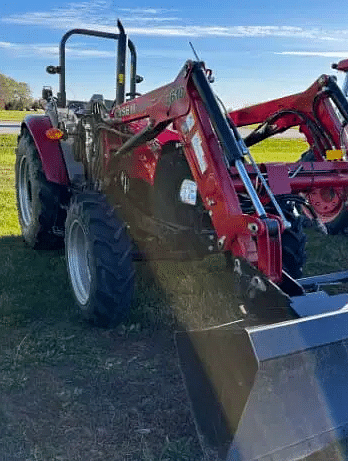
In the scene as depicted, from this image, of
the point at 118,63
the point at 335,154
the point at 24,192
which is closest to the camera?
the point at 335,154

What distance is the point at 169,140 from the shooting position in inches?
180

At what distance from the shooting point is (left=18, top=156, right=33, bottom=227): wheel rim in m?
6.76

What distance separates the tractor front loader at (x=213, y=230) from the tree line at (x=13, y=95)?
4705 centimetres

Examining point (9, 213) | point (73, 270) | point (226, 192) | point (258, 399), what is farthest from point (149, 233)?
point (9, 213)

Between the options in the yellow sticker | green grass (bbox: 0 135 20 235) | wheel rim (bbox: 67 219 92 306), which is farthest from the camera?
green grass (bbox: 0 135 20 235)

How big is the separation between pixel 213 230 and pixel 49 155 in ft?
6.31

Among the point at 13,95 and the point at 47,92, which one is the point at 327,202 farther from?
the point at 13,95

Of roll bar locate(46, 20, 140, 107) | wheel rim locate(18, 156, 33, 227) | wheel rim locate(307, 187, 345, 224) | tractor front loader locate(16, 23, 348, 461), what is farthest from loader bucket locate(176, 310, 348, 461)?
wheel rim locate(18, 156, 33, 227)

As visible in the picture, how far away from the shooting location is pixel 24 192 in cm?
693

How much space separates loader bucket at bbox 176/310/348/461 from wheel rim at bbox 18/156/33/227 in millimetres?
4065

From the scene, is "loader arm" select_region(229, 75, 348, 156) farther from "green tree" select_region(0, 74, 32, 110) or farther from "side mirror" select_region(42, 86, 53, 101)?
"green tree" select_region(0, 74, 32, 110)

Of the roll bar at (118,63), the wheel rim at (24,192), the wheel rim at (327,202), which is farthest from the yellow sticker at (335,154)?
the wheel rim at (24,192)

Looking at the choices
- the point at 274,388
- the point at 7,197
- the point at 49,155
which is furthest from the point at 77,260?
the point at 7,197

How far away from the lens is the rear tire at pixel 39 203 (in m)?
5.83
